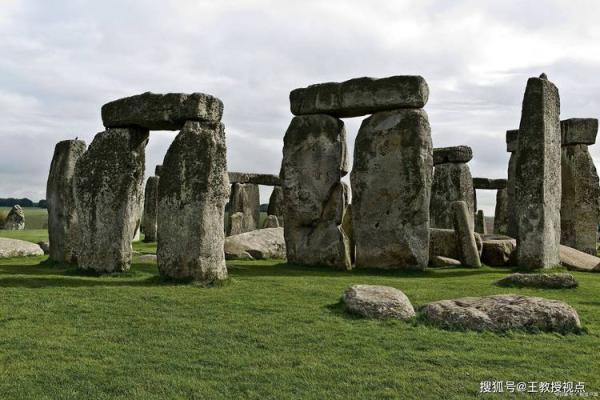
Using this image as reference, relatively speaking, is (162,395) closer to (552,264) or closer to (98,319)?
(98,319)

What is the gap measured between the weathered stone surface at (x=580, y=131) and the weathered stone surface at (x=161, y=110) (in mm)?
12733

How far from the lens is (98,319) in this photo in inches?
312

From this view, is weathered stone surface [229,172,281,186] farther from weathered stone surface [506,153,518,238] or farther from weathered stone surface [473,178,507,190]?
weathered stone surface [506,153,518,238]

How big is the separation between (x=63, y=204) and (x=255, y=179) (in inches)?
626

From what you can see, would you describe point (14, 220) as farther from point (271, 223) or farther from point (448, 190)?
point (448, 190)

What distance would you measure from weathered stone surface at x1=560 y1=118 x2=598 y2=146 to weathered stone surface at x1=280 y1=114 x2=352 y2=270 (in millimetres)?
8004

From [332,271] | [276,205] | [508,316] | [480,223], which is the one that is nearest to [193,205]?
[332,271]

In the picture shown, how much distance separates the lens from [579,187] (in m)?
19.4

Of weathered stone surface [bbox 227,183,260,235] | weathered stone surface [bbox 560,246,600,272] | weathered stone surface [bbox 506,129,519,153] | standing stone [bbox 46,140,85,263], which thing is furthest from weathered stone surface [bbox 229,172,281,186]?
weathered stone surface [bbox 560,246,600,272]

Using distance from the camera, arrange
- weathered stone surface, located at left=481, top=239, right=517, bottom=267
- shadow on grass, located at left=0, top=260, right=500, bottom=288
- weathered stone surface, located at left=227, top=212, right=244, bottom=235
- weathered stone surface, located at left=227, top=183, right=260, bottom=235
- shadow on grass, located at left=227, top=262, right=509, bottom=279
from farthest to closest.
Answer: weathered stone surface, located at left=227, top=183, right=260, bottom=235 < weathered stone surface, located at left=227, top=212, right=244, bottom=235 < weathered stone surface, located at left=481, top=239, right=517, bottom=267 < shadow on grass, located at left=227, top=262, right=509, bottom=279 < shadow on grass, located at left=0, top=260, right=500, bottom=288

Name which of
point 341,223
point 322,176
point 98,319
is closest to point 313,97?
point 322,176

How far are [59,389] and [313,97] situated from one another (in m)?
11.2

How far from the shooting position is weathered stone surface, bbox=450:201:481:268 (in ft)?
50.3

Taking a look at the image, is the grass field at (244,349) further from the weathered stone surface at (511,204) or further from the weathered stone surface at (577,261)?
the weathered stone surface at (511,204)
